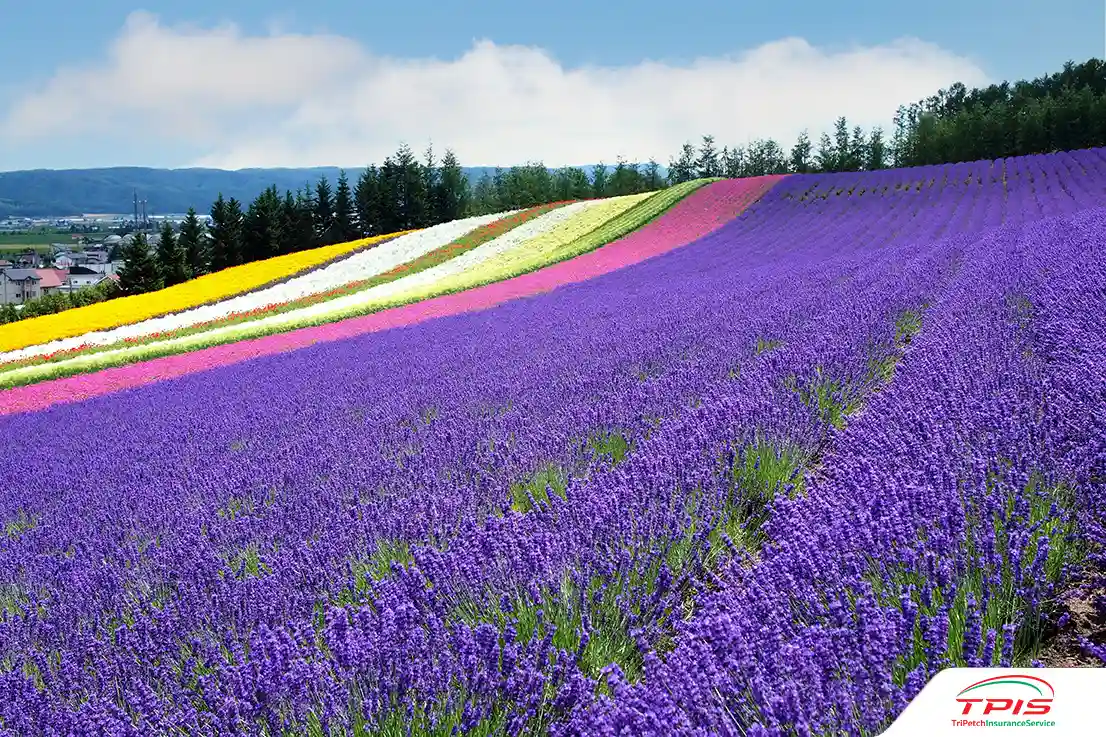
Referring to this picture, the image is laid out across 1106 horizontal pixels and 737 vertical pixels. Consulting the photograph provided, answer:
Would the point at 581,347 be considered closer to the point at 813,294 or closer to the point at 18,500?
the point at 813,294

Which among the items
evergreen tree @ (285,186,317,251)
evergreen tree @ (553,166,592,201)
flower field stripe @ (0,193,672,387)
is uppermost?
evergreen tree @ (553,166,592,201)

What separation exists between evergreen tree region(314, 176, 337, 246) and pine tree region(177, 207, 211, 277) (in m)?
6.99

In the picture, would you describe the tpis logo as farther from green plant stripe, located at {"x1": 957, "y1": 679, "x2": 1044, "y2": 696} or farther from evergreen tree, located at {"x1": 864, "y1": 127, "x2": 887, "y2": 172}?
evergreen tree, located at {"x1": 864, "y1": 127, "x2": 887, "y2": 172}

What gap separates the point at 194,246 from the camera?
1770 inches

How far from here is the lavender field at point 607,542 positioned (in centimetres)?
185

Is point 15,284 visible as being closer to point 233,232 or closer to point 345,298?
point 233,232

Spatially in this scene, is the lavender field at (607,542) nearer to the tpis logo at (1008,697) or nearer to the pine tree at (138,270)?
the tpis logo at (1008,697)

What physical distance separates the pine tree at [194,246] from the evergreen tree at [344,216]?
829cm

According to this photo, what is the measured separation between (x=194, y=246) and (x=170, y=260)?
11.9ft

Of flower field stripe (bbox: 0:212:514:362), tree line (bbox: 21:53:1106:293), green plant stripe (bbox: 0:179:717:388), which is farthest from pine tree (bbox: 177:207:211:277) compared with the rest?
green plant stripe (bbox: 0:179:717:388)

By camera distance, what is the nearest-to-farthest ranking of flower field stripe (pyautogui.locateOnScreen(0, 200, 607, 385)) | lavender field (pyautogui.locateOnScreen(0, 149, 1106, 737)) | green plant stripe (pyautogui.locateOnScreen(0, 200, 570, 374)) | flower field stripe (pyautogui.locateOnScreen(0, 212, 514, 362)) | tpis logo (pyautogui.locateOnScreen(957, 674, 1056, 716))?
tpis logo (pyautogui.locateOnScreen(957, 674, 1056, 716)), lavender field (pyautogui.locateOnScreen(0, 149, 1106, 737)), flower field stripe (pyautogui.locateOnScreen(0, 200, 607, 385)), green plant stripe (pyautogui.locateOnScreen(0, 200, 570, 374)), flower field stripe (pyautogui.locateOnScreen(0, 212, 514, 362))

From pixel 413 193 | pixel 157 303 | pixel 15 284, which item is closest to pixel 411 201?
pixel 413 193

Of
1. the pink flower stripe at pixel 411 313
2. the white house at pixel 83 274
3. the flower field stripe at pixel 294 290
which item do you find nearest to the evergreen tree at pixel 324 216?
the flower field stripe at pixel 294 290

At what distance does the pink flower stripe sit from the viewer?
12852 millimetres
